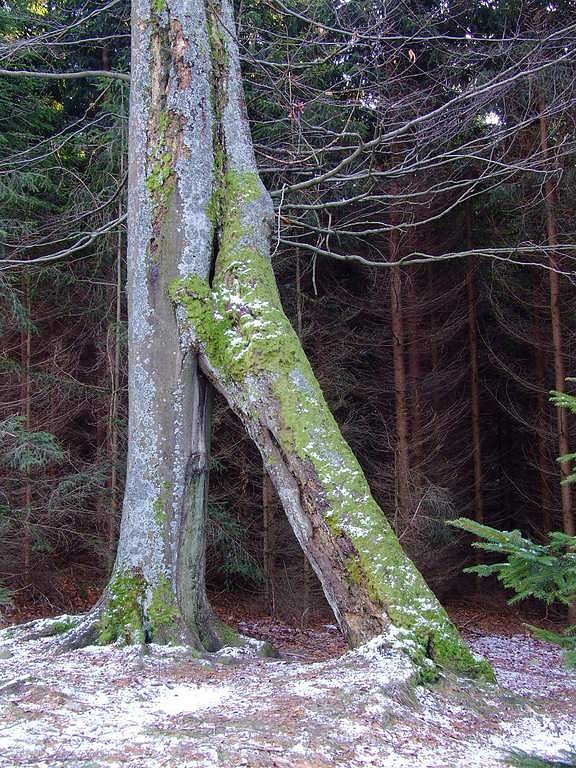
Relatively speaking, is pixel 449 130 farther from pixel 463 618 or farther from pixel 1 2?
pixel 463 618

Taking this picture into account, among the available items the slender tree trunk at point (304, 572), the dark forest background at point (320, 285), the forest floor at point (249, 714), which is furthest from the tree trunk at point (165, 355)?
the slender tree trunk at point (304, 572)

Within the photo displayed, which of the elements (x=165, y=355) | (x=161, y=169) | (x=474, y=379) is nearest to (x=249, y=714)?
A: (x=165, y=355)

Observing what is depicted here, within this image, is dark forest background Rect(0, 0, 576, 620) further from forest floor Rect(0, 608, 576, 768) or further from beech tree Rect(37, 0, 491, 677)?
forest floor Rect(0, 608, 576, 768)

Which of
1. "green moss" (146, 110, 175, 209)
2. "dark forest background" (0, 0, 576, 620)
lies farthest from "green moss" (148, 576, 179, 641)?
"dark forest background" (0, 0, 576, 620)

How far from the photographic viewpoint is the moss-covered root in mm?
4270

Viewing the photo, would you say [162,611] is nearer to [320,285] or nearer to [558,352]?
[558,352]

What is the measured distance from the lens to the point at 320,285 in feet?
45.6

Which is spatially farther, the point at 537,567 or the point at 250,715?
the point at 250,715

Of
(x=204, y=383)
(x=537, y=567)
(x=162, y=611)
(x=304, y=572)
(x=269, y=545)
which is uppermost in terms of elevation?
(x=204, y=383)

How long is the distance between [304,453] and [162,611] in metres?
1.61

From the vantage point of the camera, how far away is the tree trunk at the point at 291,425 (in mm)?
4293

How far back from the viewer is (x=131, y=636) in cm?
482

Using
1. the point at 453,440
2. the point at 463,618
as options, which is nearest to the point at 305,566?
the point at 463,618

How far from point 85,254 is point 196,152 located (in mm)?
6849
